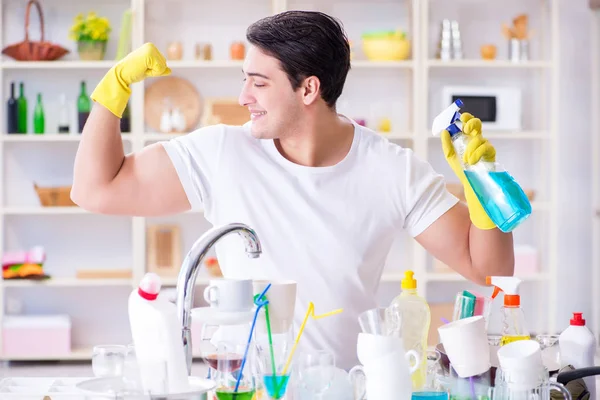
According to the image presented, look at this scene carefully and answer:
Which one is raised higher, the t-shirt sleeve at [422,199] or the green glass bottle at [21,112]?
the green glass bottle at [21,112]

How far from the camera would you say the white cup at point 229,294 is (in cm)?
143

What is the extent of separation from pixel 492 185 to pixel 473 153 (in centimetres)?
7

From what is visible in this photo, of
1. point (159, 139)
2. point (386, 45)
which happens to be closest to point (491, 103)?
point (386, 45)

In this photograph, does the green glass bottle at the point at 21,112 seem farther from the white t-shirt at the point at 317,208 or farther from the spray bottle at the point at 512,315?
the spray bottle at the point at 512,315

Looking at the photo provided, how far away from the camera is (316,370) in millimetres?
1484

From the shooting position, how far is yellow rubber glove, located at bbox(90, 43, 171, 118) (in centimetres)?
193

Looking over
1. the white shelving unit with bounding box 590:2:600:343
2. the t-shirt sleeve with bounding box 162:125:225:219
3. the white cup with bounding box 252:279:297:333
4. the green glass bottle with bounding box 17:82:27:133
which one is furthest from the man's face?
the white shelving unit with bounding box 590:2:600:343

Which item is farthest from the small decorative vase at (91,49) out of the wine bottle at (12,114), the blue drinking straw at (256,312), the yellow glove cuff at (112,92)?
the blue drinking straw at (256,312)

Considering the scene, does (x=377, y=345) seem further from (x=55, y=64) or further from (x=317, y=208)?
(x=55, y=64)

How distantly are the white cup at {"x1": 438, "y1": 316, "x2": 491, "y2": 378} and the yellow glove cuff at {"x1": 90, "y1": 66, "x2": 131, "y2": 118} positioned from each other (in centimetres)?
87

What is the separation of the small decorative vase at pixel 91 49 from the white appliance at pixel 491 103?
6.23 ft

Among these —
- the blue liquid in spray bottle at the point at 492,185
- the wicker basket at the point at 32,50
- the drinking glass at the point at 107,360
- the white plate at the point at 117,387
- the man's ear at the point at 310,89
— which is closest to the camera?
the white plate at the point at 117,387

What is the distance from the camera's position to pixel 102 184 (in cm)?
207

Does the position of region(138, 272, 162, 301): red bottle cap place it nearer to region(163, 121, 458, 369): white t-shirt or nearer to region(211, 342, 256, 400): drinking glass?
region(211, 342, 256, 400): drinking glass
